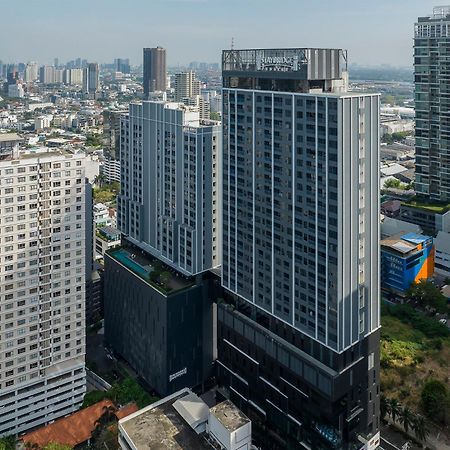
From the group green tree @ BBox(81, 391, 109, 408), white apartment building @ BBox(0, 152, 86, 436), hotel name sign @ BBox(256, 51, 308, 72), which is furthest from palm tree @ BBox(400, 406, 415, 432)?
hotel name sign @ BBox(256, 51, 308, 72)

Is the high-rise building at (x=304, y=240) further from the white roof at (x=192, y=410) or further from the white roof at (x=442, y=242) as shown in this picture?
the white roof at (x=442, y=242)

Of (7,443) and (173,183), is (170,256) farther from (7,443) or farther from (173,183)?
(7,443)

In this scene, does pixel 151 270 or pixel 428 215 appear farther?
pixel 428 215

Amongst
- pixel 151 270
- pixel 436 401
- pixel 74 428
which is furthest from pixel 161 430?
pixel 436 401

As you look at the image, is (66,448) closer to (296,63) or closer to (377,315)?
(377,315)

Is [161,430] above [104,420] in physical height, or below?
above

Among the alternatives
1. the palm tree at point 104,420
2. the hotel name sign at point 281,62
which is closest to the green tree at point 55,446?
the palm tree at point 104,420

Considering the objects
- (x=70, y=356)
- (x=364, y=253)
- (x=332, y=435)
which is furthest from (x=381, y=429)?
(x=70, y=356)

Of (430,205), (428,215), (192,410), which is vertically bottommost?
(192,410)
